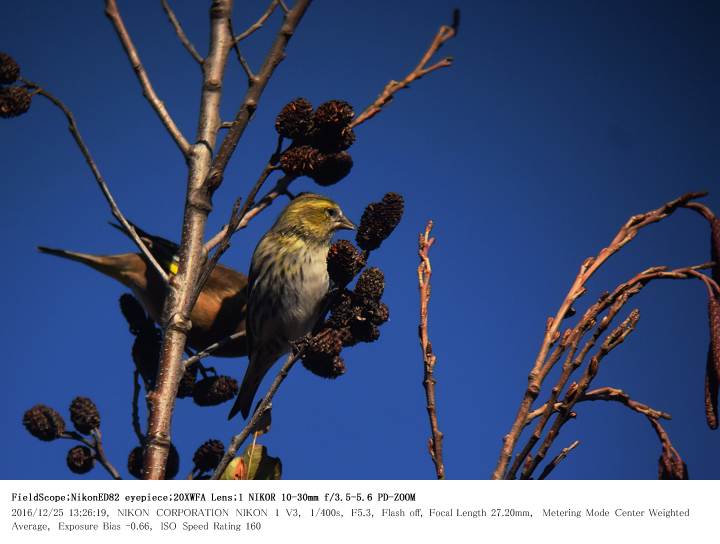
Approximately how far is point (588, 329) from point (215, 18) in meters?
0.64

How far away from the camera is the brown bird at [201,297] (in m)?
1.98

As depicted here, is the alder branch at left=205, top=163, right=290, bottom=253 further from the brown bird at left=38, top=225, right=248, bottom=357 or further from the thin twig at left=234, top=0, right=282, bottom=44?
the brown bird at left=38, top=225, right=248, bottom=357

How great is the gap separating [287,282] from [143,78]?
96cm

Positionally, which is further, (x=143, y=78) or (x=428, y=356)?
(x=143, y=78)

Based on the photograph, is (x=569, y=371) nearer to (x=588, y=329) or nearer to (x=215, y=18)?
(x=588, y=329)

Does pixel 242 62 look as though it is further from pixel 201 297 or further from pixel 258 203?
pixel 201 297

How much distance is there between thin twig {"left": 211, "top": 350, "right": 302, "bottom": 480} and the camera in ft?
2.84

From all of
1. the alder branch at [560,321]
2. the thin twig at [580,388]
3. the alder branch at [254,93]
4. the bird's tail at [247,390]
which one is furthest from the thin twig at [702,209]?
the bird's tail at [247,390]

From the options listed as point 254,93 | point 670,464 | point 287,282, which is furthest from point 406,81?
point 287,282

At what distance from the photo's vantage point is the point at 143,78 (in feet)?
3.56

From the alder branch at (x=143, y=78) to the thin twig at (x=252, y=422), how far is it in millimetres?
309

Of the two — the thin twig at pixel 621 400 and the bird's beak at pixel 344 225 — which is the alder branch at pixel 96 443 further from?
the bird's beak at pixel 344 225

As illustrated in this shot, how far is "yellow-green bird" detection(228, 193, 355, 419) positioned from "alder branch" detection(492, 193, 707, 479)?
3.51ft
